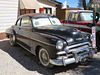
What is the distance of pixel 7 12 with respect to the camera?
8.81 metres

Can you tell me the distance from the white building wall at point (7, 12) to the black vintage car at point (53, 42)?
4.21m

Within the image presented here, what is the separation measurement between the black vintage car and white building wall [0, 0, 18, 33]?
4.21 meters

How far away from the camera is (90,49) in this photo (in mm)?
3924

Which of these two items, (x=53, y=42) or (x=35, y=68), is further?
(x=35, y=68)

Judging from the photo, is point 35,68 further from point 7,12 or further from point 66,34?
point 7,12

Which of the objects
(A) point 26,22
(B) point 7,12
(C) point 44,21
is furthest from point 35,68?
(B) point 7,12

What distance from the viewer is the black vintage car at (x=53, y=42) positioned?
11.0 ft

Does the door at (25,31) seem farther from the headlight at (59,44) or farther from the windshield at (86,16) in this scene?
the windshield at (86,16)

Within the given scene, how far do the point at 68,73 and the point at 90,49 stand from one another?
1094 millimetres

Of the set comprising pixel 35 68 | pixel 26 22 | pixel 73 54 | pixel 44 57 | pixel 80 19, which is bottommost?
pixel 35 68

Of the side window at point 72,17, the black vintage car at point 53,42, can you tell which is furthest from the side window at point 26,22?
the side window at point 72,17

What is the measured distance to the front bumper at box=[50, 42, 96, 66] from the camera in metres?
3.32

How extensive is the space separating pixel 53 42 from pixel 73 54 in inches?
27.5

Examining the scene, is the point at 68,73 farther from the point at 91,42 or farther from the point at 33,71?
the point at 91,42
